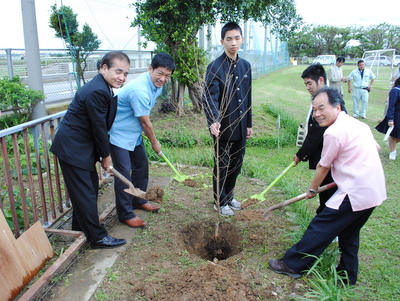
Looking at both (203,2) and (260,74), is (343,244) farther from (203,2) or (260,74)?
(260,74)

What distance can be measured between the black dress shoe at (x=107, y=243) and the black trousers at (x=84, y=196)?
0.13ft

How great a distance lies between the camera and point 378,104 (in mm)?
13508

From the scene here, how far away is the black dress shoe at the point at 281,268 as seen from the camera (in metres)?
2.69

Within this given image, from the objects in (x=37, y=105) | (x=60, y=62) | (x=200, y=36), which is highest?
(x=200, y=36)

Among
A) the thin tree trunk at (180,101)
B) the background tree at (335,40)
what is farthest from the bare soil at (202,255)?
the background tree at (335,40)

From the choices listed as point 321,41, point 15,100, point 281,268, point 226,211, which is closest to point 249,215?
point 226,211

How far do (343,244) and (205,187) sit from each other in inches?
86.4

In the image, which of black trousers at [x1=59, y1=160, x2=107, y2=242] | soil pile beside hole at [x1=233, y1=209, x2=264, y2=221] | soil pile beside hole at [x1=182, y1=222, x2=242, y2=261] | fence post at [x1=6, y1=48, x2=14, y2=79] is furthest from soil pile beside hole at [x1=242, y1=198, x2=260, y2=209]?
fence post at [x1=6, y1=48, x2=14, y2=79]

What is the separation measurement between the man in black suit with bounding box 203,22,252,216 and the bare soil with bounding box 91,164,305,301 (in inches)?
13.1

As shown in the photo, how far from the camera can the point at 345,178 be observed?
2.40 m

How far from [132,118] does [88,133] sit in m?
0.62

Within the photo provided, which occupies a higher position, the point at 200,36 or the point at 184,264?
the point at 200,36

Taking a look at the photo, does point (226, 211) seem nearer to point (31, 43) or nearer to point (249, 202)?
point (249, 202)

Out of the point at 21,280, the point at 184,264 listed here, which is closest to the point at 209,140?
the point at 184,264
